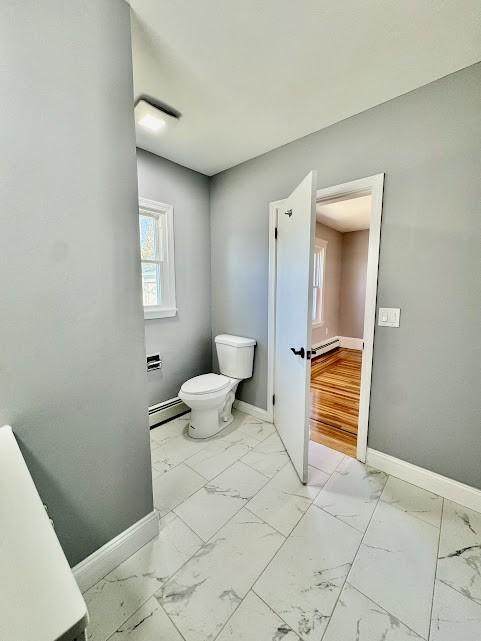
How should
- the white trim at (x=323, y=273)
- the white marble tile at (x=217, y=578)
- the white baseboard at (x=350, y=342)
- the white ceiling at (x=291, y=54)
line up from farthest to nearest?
the white baseboard at (x=350, y=342) → the white trim at (x=323, y=273) → the white ceiling at (x=291, y=54) → the white marble tile at (x=217, y=578)

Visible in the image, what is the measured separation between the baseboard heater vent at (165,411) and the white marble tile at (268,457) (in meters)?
0.92

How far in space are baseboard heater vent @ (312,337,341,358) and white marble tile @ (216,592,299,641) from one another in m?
3.83

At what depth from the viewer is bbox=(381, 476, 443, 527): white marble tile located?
1482 mm

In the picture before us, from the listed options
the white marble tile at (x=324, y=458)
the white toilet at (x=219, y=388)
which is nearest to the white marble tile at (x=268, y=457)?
the white marble tile at (x=324, y=458)

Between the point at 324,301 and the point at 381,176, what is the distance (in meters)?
3.39

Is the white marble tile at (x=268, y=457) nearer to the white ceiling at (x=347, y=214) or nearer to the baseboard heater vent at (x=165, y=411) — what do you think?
the baseboard heater vent at (x=165, y=411)

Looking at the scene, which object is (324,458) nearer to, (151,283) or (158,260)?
(151,283)

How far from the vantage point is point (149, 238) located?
240 centimetres

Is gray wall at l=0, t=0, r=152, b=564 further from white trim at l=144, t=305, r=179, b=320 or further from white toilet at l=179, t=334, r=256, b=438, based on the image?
white trim at l=144, t=305, r=179, b=320

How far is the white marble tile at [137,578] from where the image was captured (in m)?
1.02

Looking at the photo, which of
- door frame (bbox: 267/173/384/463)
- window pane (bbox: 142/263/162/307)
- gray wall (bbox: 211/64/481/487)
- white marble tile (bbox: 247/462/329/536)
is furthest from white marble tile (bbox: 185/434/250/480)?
window pane (bbox: 142/263/162/307)

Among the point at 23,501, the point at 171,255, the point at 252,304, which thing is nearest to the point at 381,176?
the point at 252,304

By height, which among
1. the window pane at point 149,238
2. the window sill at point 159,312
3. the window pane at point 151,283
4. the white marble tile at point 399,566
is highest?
the window pane at point 149,238

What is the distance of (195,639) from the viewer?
947mm
